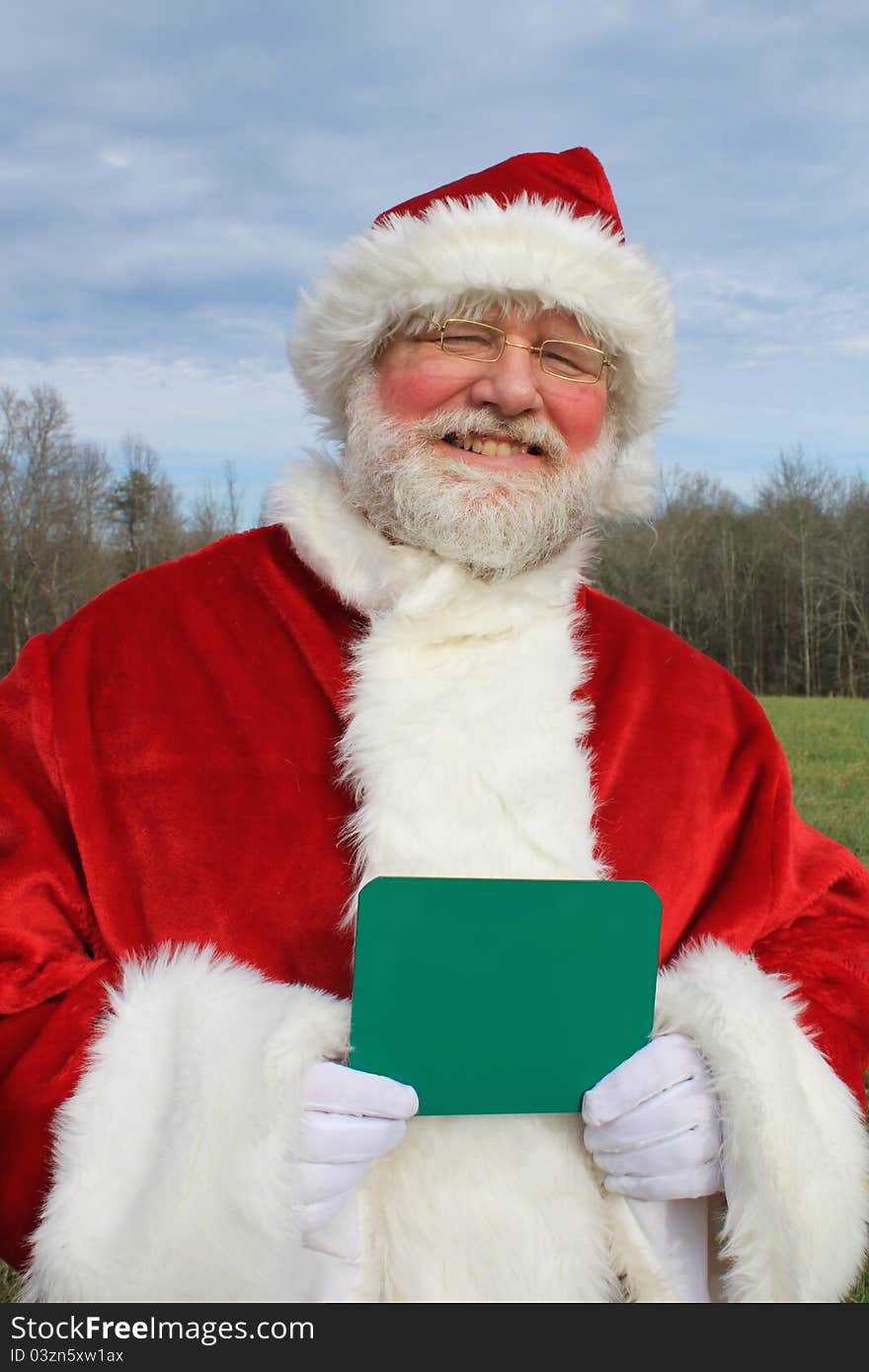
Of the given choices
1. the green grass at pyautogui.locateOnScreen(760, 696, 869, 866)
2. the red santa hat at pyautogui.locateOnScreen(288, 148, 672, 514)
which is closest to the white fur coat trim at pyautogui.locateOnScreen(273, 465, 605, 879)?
the red santa hat at pyautogui.locateOnScreen(288, 148, 672, 514)

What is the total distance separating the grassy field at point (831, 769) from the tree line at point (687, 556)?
19581mm

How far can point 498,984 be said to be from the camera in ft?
5.04

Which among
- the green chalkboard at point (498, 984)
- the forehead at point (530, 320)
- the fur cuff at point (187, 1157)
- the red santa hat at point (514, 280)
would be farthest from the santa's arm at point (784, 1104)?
the forehead at point (530, 320)

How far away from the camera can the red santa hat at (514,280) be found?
213 centimetres

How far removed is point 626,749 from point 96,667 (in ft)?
3.43

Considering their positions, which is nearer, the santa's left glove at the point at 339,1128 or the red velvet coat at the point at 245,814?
the santa's left glove at the point at 339,1128

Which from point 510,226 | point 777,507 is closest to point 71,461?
point 777,507

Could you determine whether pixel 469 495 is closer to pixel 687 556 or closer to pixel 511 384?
pixel 511 384

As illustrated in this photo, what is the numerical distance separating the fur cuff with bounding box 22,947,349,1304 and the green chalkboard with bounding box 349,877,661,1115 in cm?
14

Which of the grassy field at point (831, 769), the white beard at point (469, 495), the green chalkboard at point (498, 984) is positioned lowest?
the grassy field at point (831, 769)

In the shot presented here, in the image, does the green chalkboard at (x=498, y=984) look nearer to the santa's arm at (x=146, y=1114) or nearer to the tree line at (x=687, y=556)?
the santa's arm at (x=146, y=1114)

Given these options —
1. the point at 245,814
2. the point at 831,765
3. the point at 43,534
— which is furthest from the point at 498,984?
the point at 43,534

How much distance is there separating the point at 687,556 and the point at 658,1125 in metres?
47.9

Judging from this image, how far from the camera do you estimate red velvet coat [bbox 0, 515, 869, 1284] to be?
1773mm
